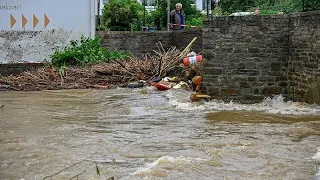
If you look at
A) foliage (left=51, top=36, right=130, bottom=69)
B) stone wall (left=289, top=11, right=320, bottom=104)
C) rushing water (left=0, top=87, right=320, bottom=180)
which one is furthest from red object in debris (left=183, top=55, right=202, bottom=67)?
foliage (left=51, top=36, right=130, bottom=69)

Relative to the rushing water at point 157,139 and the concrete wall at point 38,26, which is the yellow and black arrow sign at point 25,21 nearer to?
the concrete wall at point 38,26

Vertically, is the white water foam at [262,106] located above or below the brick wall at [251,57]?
below

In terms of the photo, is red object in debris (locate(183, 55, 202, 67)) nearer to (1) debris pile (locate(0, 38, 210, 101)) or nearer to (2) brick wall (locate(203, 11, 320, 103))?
(1) debris pile (locate(0, 38, 210, 101))

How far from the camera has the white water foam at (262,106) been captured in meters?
13.3

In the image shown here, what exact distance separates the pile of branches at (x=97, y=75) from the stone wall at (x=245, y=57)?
181 inches

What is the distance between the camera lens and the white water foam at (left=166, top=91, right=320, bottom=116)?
1330cm

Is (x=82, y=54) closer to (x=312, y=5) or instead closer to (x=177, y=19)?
(x=177, y=19)

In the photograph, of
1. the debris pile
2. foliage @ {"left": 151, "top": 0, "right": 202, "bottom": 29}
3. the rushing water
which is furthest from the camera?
foliage @ {"left": 151, "top": 0, "right": 202, "bottom": 29}

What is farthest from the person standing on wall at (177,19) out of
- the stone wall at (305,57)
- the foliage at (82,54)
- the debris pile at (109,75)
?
the stone wall at (305,57)

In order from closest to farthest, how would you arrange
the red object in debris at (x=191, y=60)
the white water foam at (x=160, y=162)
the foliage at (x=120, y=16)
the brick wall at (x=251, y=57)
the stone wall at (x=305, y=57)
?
the white water foam at (x=160, y=162), the stone wall at (x=305, y=57), the brick wall at (x=251, y=57), the red object in debris at (x=191, y=60), the foliage at (x=120, y=16)

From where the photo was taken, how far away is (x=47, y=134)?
10.8 m

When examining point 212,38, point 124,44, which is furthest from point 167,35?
point 212,38

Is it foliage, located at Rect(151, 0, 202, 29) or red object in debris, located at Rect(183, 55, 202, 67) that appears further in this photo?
foliage, located at Rect(151, 0, 202, 29)

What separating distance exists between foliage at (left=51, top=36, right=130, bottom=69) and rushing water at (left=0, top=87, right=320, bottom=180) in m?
5.71
